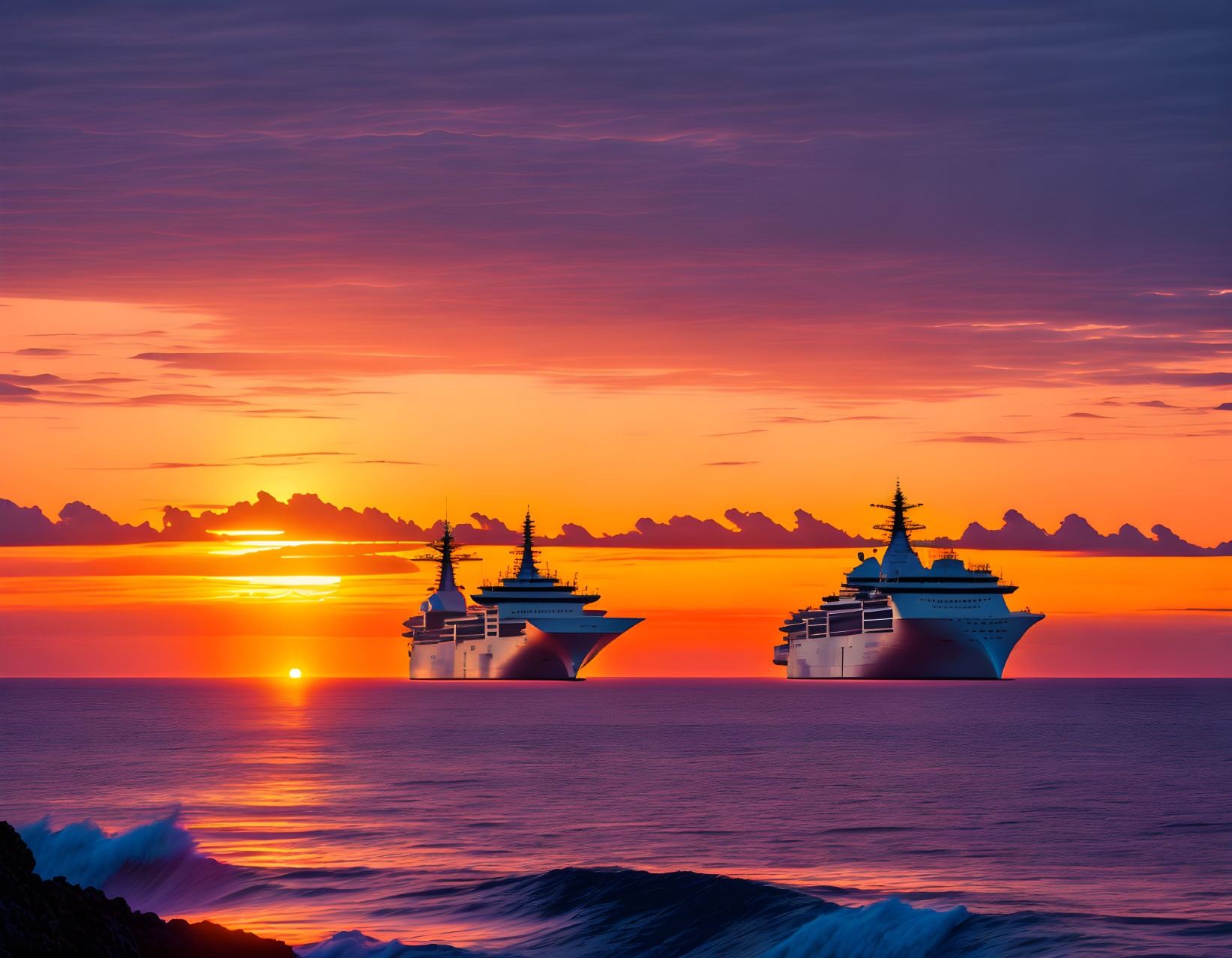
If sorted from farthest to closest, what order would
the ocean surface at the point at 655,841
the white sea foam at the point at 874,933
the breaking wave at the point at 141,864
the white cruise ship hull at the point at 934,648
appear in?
the white cruise ship hull at the point at 934,648 < the breaking wave at the point at 141,864 < the ocean surface at the point at 655,841 < the white sea foam at the point at 874,933

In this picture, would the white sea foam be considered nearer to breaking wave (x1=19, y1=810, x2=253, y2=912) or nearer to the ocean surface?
the ocean surface

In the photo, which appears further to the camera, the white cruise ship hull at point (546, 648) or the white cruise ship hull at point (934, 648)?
the white cruise ship hull at point (546, 648)

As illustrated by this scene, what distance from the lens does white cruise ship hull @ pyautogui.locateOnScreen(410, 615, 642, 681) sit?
180 meters

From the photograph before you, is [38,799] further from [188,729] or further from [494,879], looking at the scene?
[188,729]

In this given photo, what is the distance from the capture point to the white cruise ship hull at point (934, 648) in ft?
536

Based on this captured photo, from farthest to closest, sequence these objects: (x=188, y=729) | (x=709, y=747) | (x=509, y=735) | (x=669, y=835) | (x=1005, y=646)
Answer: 1. (x=1005, y=646)
2. (x=188, y=729)
3. (x=509, y=735)
4. (x=709, y=747)
5. (x=669, y=835)

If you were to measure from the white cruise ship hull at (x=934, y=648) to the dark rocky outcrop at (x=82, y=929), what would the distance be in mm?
146389

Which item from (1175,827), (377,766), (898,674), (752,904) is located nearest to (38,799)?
(377,766)

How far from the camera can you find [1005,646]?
16888 cm

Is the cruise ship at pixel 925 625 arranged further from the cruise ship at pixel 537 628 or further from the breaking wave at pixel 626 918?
the breaking wave at pixel 626 918

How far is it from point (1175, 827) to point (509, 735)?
57962mm

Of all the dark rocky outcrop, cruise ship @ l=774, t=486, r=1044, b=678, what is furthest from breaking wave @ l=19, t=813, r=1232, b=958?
cruise ship @ l=774, t=486, r=1044, b=678

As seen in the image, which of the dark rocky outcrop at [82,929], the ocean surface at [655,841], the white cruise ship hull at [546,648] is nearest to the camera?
the dark rocky outcrop at [82,929]

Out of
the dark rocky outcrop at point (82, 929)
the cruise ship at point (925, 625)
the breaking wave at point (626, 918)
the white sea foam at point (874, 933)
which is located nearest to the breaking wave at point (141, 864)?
the breaking wave at point (626, 918)
